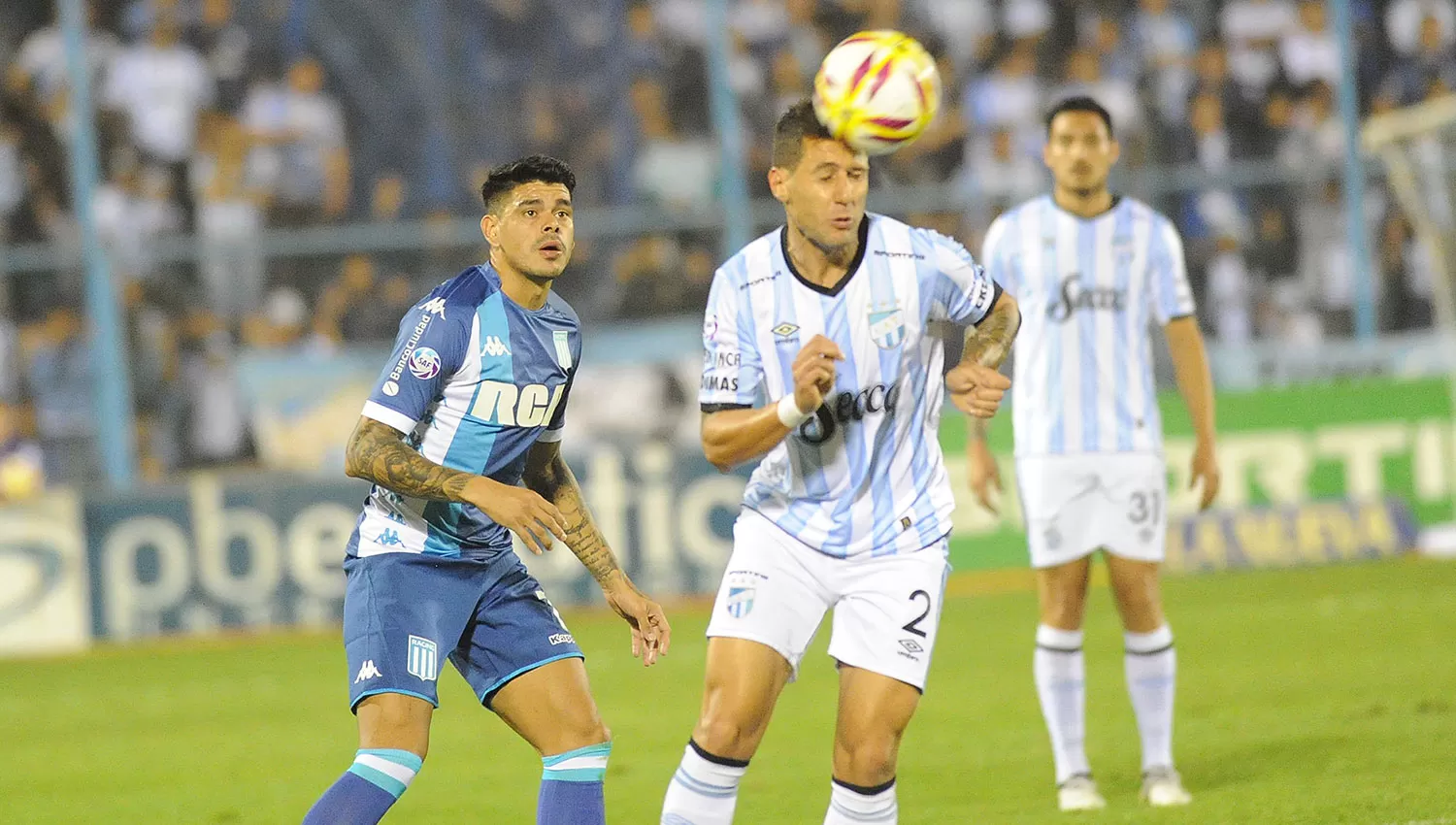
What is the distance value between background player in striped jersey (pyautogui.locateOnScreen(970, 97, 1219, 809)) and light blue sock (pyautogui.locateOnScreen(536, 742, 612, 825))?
2.35 metres

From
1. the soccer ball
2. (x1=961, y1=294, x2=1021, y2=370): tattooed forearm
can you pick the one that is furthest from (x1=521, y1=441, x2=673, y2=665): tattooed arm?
the soccer ball

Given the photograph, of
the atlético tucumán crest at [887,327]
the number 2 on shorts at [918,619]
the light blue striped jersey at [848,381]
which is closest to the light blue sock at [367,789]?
the light blue striped jersey at [848,381]

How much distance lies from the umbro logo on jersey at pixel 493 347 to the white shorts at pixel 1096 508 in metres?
2.71

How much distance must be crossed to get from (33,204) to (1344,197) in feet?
39.2

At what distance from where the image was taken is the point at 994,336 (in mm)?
5594

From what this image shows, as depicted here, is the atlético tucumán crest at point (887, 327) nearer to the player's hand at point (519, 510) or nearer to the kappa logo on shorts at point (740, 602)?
the kappa logo on shorts at point (740, 602)

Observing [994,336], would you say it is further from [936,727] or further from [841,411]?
[936,727]

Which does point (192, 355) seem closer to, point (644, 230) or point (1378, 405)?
point (644, 230)

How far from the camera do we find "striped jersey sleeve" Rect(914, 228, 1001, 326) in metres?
5.54

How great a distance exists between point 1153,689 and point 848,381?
7.79 feet

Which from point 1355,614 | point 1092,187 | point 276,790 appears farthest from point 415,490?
point 1355,614

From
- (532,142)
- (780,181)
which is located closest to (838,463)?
(780,181)

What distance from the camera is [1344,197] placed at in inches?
678

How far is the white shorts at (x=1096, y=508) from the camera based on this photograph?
7156mm
